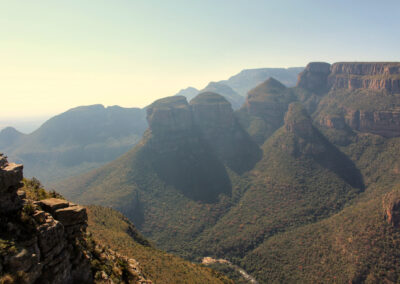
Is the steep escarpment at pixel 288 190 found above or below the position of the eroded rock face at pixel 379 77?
below

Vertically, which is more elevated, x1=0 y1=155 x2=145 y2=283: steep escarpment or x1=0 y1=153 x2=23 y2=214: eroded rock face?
x1=0 y1=153 x2=23 y2=214: eroded rock face

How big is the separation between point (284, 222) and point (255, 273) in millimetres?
33646

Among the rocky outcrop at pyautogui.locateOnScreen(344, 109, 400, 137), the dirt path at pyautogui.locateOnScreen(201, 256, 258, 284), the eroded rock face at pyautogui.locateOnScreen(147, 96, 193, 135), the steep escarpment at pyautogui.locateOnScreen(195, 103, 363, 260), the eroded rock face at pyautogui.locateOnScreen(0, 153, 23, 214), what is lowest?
the dirt path at pyautogui.locateOnScreen(201, 256, 258, 284)

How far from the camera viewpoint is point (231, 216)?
124250mm

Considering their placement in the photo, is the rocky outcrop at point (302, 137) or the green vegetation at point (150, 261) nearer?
the green vegetation at point (150, 261)

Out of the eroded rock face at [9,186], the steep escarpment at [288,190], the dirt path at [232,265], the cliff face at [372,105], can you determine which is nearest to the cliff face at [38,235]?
the eroded rock face at [9,186]

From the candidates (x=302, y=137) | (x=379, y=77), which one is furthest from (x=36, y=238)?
(x=379, y=77)

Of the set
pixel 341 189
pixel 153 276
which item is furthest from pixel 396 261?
pixel 153 276

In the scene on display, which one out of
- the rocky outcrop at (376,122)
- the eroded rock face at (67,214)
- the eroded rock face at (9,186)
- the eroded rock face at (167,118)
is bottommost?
the rocky outcrop at (376,122)

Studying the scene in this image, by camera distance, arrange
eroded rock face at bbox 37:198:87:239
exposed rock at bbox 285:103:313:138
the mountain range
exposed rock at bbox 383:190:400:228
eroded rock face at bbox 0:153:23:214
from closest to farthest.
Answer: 1. eroded rock face at bbox 0:153:23:214
2. eroded rock face at bbox 37:198:87:239
3. exposed rock at bbox 383:190:400:228
4. the mountain range
5. exposed rock at bbox 285:103:313:138

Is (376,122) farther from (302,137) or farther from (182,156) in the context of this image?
(182,156)

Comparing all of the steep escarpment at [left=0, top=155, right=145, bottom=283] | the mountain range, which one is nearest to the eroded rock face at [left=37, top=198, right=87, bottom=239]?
the steep escarpment at [left=0, top=155, right=145, bottom=283]

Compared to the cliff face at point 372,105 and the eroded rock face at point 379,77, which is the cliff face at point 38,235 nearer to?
the cliff face at point 372,105

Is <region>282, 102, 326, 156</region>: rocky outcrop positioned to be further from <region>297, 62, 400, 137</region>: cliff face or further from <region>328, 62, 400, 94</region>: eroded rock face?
<region>328, 62, 400, 94</region>: eroded rock face
